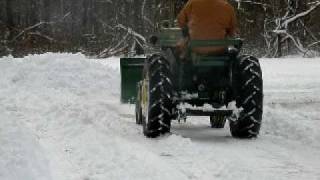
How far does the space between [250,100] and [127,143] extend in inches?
65.6

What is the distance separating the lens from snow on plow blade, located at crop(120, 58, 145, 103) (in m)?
13.0

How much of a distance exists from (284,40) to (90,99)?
1558 cm

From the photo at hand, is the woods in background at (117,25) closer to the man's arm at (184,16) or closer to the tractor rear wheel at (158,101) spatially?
the man's arm at (184,16)

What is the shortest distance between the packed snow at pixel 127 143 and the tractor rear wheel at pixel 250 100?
0.59 ft

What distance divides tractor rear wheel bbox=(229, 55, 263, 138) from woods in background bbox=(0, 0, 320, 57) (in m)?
16.9

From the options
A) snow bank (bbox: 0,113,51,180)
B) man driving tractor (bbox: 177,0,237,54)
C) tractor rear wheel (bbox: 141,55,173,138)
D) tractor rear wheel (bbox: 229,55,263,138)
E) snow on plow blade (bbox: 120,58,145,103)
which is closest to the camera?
snow bank (bbox: 0,113,51,180)

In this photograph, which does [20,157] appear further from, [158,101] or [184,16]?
[184,16]

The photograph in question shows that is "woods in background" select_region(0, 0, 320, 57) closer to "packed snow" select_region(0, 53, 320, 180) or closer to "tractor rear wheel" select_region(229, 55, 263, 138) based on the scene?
"packed snow" select_region(0, 53, 320, 180)

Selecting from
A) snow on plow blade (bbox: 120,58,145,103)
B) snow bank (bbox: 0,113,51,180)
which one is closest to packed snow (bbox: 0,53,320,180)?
snow bank (bbox: 0,113,51,180)

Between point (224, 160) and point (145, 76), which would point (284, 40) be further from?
point (224, 160)

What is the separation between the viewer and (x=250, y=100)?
8.40m

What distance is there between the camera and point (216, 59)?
8562 mm

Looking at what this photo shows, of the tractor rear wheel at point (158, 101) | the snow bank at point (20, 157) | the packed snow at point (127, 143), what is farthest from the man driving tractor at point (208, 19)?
the snow bank at point (20, 157)

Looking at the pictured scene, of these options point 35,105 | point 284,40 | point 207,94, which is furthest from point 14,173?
point 284,40
